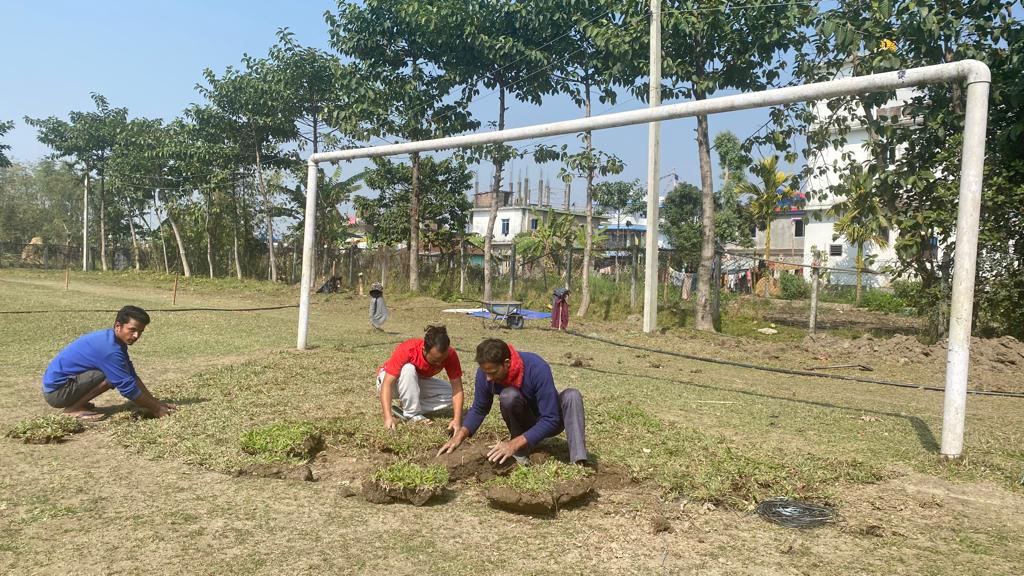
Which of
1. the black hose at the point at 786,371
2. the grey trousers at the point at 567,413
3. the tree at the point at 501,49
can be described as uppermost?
the tree at the point at 501,49

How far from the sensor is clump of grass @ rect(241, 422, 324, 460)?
5660mm

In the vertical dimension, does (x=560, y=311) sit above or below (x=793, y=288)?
below

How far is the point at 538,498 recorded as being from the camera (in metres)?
4.55

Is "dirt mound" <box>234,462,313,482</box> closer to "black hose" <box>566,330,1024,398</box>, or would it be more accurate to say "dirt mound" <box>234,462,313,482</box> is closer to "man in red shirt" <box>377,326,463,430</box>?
"man in red shirt" <box>377,326,463,430</box>

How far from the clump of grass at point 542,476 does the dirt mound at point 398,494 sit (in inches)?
18.2

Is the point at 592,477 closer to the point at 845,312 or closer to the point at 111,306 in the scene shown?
the point at 111,306

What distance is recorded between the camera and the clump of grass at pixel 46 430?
5992mm

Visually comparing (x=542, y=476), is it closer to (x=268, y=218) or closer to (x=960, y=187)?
(x=960, y=187)

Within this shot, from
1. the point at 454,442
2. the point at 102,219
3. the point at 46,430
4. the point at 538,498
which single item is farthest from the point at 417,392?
the point at 102,219

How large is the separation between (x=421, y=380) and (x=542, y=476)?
2.53 meters

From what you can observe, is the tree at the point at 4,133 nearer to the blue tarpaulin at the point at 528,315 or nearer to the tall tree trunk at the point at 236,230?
the tall tree trunk at the point at 236,230

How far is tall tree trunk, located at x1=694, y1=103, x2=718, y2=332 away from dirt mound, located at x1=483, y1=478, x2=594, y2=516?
13547 millimetres

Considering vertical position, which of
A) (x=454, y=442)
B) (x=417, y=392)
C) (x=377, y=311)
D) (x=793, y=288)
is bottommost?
(x=454, y=442)

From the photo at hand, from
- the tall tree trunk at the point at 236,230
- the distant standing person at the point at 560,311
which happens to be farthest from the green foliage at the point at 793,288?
the tall tree trunk at the point at 236,230
